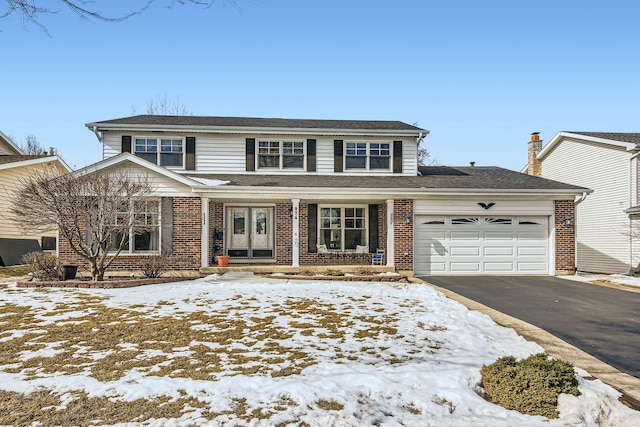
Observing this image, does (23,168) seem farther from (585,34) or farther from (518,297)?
(585,34)

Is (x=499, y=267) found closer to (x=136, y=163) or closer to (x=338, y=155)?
(x=338, y=155)

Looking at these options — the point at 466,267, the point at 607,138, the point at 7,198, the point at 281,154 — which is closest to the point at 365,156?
the point at 281,154

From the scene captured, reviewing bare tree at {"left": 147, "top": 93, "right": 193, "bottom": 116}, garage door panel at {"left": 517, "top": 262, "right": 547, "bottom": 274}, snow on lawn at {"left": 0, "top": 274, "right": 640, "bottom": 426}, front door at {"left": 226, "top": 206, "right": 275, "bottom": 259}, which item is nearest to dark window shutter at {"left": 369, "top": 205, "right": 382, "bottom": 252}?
front door at {"left": 226, "top": 206, "right": 275, "bottom": 259}

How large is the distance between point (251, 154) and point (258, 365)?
11351 millimetres

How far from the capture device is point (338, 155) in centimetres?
1498

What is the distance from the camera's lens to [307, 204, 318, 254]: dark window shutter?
13586mm

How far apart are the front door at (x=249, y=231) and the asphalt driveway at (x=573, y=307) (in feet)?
19.7

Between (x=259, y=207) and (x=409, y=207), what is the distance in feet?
18.3

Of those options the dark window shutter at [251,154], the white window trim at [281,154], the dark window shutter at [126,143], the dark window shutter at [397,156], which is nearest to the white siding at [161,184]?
the dark window shutter at [126,143]

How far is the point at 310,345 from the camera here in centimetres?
526

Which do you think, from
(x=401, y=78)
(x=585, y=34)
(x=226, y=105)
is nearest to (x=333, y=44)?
(x=401, y=78)

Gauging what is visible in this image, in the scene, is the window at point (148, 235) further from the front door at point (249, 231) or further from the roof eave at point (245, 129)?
the roof eave at point (245, 129)

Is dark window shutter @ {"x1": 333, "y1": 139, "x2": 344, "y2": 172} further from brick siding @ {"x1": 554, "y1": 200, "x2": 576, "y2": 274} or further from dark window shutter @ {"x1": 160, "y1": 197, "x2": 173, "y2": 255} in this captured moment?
brick siding @ {"x1": 554, "y1": 200, "x2": 576, "y2": 274}

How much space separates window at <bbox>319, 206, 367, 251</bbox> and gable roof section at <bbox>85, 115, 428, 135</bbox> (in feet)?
9.99
